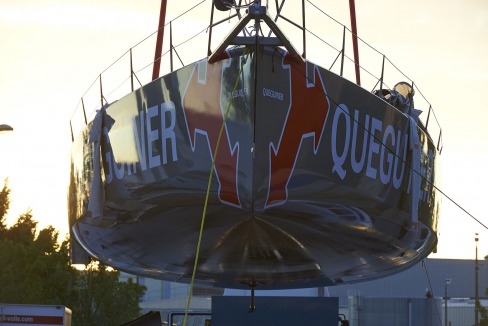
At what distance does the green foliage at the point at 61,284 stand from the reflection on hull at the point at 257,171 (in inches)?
715

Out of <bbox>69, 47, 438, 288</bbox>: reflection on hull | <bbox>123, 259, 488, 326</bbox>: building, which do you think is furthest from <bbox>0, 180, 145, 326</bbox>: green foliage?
<bbox>69, 47, 438, 288</bbox>: reflection on hull

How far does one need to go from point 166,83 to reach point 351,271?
3.49 m

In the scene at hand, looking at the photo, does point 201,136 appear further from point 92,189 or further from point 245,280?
point 245,280

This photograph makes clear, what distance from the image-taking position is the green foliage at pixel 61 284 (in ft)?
101

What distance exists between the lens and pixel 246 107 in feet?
35.3

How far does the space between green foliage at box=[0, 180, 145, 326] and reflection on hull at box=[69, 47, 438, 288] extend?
18160mm

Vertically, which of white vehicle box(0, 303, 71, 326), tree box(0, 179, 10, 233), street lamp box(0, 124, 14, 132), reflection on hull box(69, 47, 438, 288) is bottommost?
white vehicle box(0, 303, 71, 326)

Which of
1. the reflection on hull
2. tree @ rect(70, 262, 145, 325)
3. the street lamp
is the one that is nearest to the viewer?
the reflection on hull

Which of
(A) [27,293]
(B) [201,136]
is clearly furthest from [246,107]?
(A) [27,293]

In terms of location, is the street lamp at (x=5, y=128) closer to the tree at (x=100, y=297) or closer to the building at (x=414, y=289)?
the tree at (x=100, y=297)

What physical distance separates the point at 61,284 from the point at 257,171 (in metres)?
23.1

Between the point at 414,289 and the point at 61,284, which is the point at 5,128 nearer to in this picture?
the point at 61,284

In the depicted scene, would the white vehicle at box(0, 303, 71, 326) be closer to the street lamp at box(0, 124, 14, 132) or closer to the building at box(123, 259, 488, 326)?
the street lamp at box(0, 124, 14, 132)

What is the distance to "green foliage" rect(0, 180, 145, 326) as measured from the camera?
30.7m
